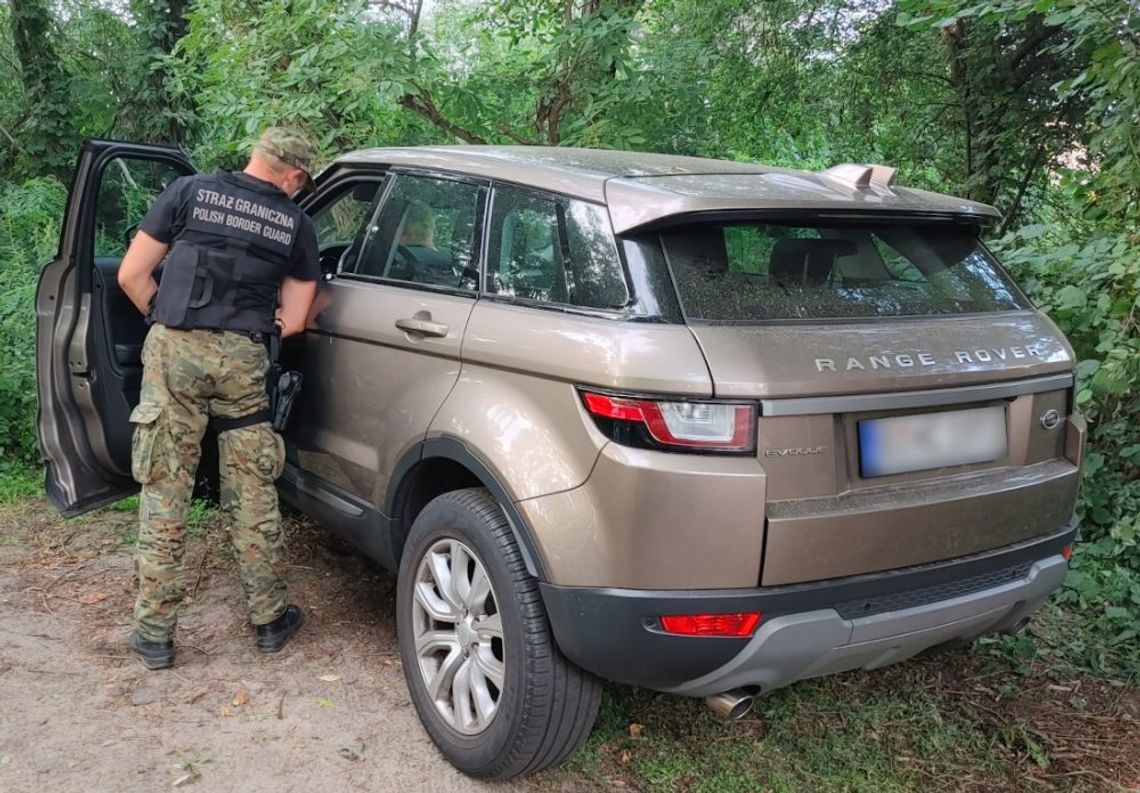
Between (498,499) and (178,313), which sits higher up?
(178,313)

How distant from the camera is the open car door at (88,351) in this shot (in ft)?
11.7

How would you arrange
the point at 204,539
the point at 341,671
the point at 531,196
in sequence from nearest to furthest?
the point at 531,196
the point at 341,671
the point at 204,539

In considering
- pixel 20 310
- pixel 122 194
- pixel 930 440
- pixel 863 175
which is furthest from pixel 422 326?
pixel 20 310

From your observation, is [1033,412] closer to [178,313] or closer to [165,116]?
[178,313]

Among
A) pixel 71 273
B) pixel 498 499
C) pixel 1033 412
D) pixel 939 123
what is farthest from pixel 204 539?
pixel 939 123

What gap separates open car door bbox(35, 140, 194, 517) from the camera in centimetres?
357

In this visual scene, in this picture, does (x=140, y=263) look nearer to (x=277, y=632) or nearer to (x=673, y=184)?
(x=277, y=632)

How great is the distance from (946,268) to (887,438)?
774mm

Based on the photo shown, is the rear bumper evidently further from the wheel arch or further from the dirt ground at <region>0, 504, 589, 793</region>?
the dirt ground at <region>0, 504, 589, 793</region>

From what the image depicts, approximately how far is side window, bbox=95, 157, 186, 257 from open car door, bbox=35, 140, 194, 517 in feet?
0.07

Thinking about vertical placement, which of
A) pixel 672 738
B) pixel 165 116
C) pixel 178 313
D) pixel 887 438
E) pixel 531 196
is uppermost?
pixel 165 116

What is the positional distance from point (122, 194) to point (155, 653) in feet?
7.32

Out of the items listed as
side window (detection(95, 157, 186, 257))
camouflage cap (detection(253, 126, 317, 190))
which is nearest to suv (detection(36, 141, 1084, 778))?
camouflage cap (detection(253, 126, 317, 190))

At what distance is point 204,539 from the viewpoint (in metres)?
4.43
